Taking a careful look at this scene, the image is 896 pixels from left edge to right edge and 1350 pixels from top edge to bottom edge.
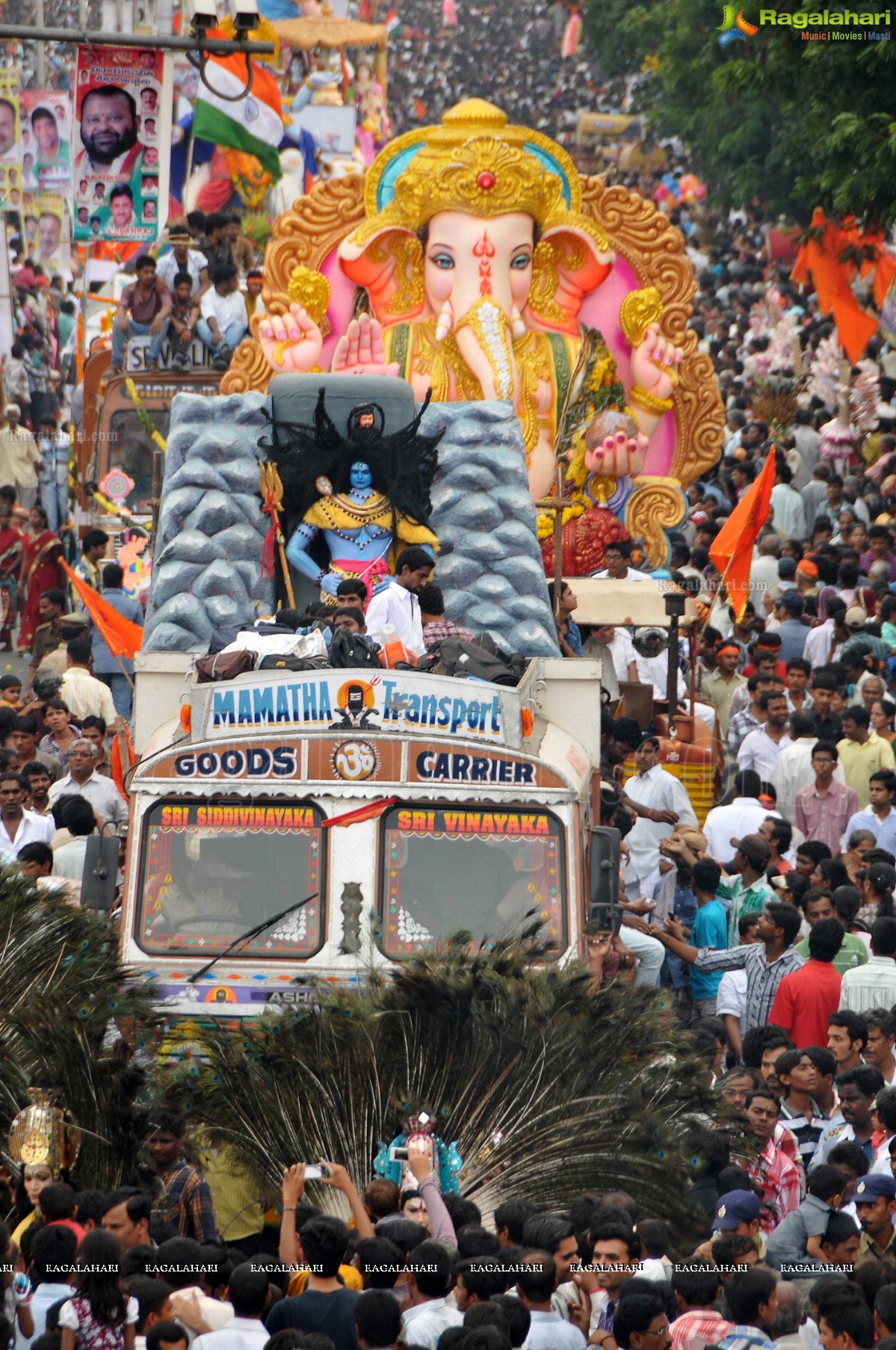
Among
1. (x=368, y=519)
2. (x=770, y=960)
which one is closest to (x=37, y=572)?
(x=368, y=519)

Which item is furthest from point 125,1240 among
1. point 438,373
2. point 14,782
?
point 438,373

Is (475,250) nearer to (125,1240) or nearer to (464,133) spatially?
(464,133)

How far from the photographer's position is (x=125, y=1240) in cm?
773

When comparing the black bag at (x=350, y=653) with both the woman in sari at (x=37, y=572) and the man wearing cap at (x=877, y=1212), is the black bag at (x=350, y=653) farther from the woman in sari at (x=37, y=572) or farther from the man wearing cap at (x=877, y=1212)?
the woman in sari at (x=37, y=572)

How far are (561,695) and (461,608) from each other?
319cm

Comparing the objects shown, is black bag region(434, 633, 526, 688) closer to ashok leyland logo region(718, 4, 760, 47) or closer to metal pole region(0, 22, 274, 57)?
metal pole region(0, 22, 274, 57)

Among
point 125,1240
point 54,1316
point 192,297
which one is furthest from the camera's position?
point 192,297

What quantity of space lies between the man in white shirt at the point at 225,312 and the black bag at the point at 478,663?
11.2 meters

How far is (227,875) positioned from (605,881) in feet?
5.24

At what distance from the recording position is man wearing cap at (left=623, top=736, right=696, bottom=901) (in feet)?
46.5

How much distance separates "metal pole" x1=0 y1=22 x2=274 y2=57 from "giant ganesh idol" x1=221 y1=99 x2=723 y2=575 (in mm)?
5619

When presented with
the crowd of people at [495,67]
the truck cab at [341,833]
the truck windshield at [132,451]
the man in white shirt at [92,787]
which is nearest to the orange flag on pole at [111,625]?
the man in white shirt at [92,787]

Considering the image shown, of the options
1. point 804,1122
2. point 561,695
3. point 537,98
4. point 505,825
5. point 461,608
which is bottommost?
point 804,1122

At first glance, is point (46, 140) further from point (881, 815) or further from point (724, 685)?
point (881, 815)
